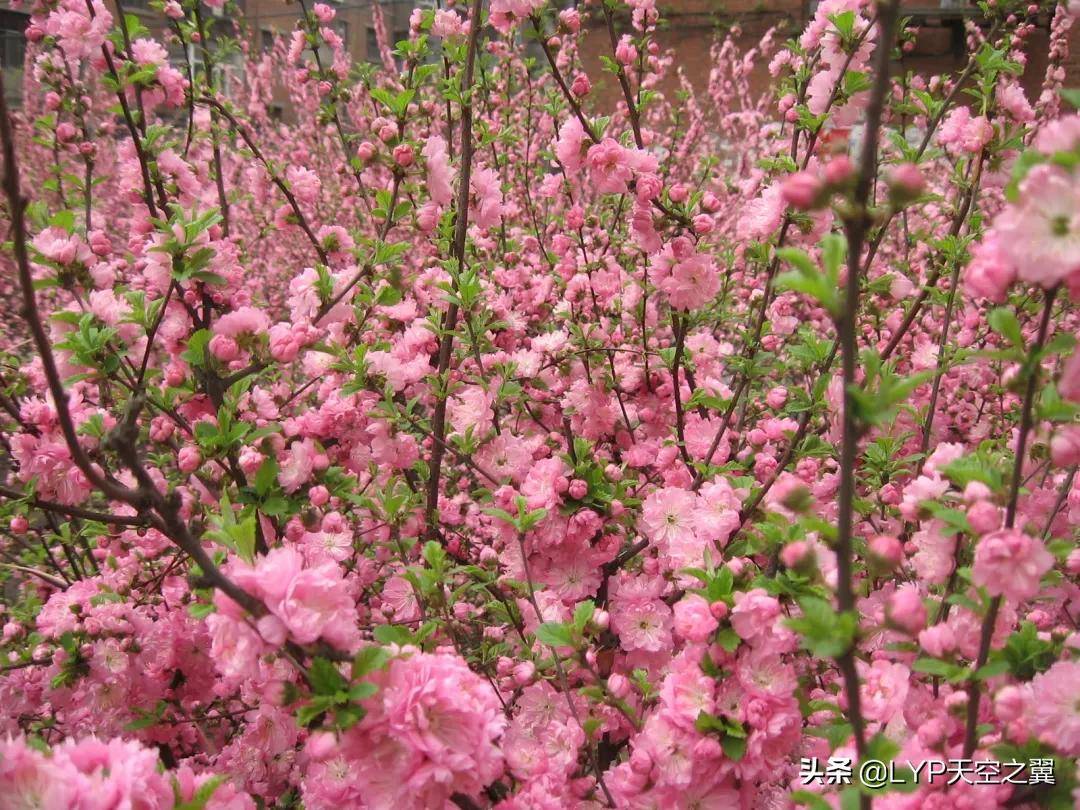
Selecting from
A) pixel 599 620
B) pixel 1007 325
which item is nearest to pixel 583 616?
pixel 599 620

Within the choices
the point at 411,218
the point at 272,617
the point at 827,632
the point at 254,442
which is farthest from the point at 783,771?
the point at 411,218

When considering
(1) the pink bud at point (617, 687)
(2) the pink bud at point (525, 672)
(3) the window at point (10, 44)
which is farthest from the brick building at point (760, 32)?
(1) the pink bud at point (617, 687)

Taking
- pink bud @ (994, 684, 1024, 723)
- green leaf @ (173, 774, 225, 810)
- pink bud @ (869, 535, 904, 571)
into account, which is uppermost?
pink bud @ (869, 535, 904, 571)

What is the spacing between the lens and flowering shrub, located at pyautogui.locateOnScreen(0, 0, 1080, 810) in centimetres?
88

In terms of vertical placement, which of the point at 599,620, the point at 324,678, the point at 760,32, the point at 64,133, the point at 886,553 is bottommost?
the point at 599,620

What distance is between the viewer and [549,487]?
1645mm

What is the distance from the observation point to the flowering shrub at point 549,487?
34.5 inches

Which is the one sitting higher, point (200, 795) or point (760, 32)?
point (760, 32)

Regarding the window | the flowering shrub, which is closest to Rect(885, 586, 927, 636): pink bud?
the flowering shrub

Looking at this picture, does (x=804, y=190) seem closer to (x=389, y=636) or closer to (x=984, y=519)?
(x=984, y=519)

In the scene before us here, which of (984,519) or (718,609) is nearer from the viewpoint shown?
(984,519)

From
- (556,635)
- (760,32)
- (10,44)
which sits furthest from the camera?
(10,44)

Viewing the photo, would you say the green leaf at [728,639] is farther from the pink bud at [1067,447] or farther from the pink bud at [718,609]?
the pink bud at [1067,447]

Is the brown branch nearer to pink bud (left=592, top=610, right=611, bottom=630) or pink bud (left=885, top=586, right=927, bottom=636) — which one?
pink bud (left=592, top=610, right=611, bottom=630)
